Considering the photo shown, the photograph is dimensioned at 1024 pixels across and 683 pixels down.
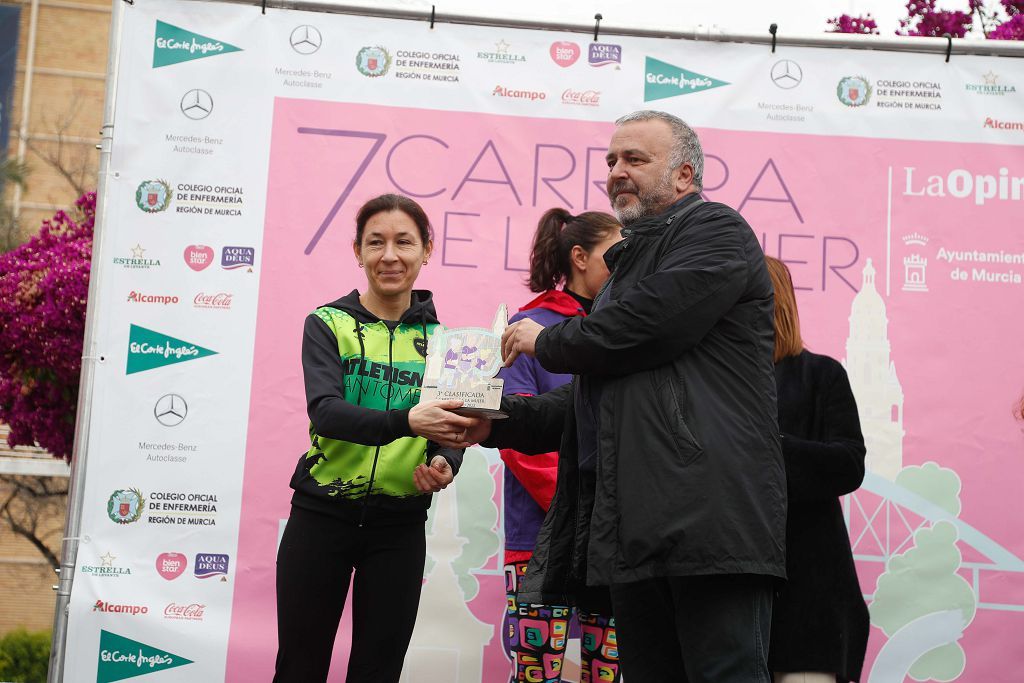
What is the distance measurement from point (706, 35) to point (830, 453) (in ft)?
7.17

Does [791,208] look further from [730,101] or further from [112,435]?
[112,435]

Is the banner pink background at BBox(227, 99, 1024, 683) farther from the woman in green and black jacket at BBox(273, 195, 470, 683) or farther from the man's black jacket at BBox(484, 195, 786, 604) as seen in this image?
the man's black jacket at BBox(484, 195, 786, 604)

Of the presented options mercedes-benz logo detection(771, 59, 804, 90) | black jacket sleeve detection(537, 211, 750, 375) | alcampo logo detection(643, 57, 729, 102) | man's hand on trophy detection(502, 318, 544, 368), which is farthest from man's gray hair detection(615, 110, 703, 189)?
mercedes-benz logo detection(771, 59, 804, 90)

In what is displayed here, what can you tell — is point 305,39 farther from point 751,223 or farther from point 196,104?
point 751,223

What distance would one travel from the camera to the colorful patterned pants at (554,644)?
119 inches

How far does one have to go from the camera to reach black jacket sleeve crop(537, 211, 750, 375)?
6.89 feet

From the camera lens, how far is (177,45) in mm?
4168

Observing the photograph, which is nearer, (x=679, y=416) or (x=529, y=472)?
(x=679, y=416)

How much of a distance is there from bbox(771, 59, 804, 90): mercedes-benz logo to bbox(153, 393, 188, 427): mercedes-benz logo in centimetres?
272

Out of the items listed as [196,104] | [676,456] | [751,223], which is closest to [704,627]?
[676,456]

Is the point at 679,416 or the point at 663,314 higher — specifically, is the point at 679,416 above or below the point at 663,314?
below

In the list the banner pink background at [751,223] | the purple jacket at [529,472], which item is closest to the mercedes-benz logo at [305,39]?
the banner pink background at [751,223]

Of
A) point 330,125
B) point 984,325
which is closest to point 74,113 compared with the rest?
point 330,125

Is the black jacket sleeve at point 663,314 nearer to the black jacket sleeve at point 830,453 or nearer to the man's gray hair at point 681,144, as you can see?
the man's gray hair at point 681,144
